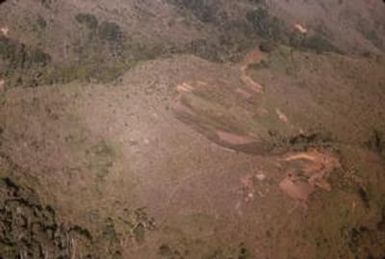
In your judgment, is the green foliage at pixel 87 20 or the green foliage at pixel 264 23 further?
the green foliage at pixel 264 23

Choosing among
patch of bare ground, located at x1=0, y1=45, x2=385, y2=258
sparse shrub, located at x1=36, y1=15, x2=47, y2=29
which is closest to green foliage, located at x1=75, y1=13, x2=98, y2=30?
sparse shrub, located at x1=36, y1=15, x2=47, y2=29

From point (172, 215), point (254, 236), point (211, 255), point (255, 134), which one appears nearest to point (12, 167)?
point (172, 215)

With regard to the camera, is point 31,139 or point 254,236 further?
point 31,139

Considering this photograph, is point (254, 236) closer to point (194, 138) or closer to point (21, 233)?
point (194, 138)

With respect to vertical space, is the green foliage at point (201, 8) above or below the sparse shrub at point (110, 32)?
below

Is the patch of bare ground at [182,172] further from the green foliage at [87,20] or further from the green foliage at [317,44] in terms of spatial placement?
Result: the green foliage at [317,44]

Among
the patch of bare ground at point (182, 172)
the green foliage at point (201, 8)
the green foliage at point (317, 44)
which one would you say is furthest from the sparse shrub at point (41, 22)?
the green foliage at point (317, 44)

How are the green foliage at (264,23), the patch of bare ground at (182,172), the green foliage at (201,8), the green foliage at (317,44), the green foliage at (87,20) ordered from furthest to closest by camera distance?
1. the green foliage at (201,8)
2. the green foliage at (264,23)
3. the green foliage at (317,44)
4. the green foliage at (87,20)
5. the patch of bare ground at (182,172)

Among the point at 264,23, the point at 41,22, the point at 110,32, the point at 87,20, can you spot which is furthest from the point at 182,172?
the point at 264,23

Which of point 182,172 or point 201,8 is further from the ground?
point 182,172

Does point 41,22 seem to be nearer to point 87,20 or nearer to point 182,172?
point 87,20

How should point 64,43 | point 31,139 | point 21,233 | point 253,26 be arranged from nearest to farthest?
point 21,233
point 31,139
point 64,43
point 253,26
